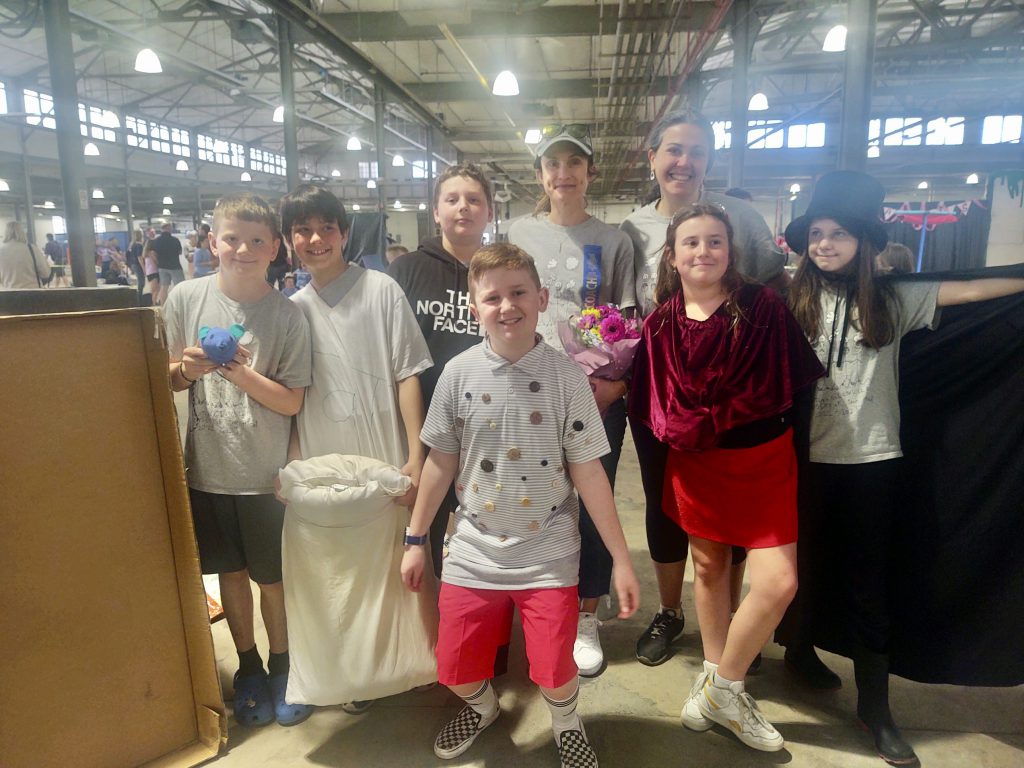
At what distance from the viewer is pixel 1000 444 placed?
73.2 inches

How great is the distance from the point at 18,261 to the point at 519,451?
7.86 metres

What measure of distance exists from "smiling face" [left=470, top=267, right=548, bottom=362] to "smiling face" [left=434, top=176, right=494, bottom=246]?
1.40 feet

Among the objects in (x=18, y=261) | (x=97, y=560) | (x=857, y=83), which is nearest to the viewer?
(x=97, y=560)

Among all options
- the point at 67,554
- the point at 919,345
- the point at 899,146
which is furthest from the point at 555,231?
the point at 899,146

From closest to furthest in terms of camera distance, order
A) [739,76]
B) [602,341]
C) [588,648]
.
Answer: [602,341] → [588,648] → [739,76]

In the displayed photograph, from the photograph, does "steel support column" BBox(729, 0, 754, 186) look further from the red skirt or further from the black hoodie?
the red skirt

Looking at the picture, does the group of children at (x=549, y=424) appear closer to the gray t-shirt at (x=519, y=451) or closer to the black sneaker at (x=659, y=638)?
the gray t-shirt at (x=519, y=451)

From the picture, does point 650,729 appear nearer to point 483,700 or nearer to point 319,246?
point 483,700

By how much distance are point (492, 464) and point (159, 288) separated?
10318mm

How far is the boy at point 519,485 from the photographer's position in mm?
1690

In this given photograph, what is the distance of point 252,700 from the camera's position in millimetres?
2012

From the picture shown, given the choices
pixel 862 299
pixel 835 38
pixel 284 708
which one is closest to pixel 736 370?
pixel 862 299

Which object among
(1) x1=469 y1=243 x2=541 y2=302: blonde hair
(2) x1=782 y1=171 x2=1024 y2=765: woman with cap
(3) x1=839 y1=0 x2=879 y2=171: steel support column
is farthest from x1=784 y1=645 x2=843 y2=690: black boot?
(3) x1=839 y1=0 x2=879 y2=171: steel support column

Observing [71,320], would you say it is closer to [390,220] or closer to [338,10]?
[338,10]
